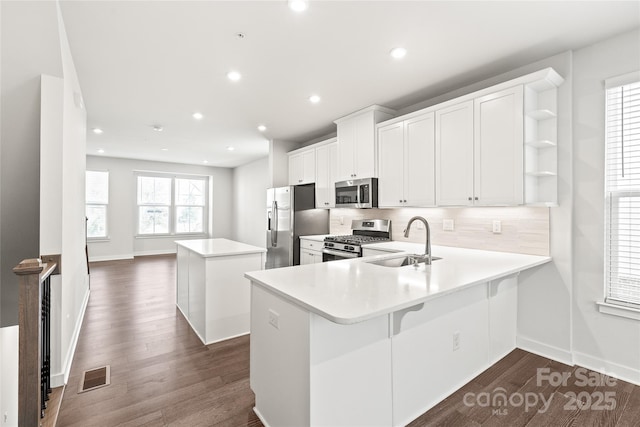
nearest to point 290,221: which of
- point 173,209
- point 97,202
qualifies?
point 173,209

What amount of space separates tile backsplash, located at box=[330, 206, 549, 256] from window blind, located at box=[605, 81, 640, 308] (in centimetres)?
43

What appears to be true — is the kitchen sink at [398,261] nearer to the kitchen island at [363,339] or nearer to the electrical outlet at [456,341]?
the kitchen island at [363,339]

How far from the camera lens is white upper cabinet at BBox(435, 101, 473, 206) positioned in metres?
2.88

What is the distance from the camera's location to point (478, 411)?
6.36ft

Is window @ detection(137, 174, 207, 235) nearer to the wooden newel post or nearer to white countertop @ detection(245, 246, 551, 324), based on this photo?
the wooden newel post

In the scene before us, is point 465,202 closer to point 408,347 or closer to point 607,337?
point 607,337

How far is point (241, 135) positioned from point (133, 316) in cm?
334

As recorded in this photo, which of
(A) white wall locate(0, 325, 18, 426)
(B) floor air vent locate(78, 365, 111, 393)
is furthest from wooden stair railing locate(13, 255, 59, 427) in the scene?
(B) floor air vent locate(78, 365, 111, 393)

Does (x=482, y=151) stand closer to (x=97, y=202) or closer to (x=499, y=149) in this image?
(x=499, y=149)

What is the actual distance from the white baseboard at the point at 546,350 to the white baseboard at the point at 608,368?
58 mm

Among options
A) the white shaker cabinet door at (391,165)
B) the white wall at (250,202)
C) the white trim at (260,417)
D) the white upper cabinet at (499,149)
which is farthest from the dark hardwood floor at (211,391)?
the white wall at (250,202)

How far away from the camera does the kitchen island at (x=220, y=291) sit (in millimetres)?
2967

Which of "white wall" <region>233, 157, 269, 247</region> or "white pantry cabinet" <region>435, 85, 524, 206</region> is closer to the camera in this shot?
"white pantry cabinet" <region>435, 85, 524, 206</region>

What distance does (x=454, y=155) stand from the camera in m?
2.99
